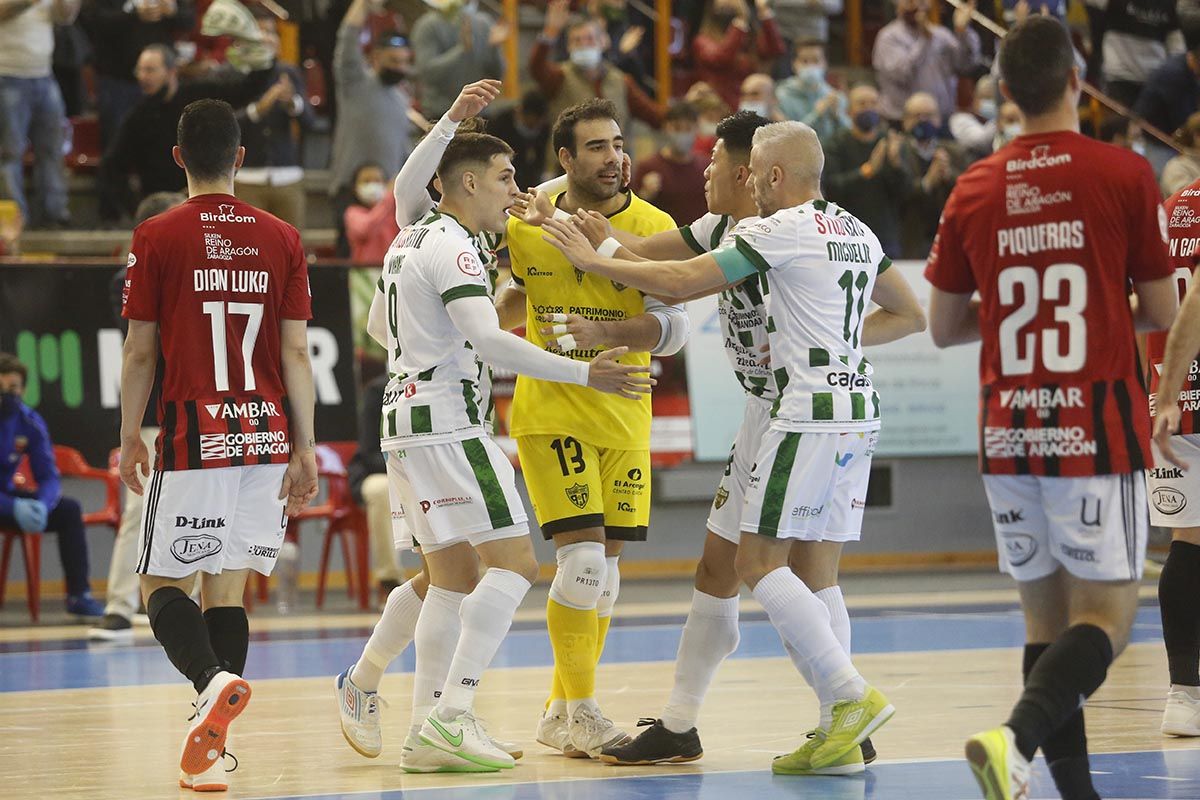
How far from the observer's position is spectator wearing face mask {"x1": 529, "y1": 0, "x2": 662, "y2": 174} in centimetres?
1562

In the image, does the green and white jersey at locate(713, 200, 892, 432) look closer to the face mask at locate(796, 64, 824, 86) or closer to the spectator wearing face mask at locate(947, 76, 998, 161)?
the face mask at locate(796, 64, 824, 86)

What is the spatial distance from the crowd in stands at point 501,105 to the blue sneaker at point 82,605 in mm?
3226

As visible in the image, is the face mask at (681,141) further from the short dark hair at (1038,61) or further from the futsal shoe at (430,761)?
the short dark hair at (1038,61)

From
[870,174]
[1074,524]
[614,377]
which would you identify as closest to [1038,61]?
[1074,524]

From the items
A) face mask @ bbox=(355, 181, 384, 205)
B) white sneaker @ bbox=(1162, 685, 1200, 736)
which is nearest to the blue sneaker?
face mask @ bbox=(355, 181, 384, 205)

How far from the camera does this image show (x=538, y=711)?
7.69 metres

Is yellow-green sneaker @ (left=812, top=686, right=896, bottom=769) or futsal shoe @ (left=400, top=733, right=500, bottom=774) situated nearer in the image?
yellow-green sneaker @ (left=812, top=686, right=896, bottom=769)

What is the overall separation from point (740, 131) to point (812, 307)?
0.90 meters

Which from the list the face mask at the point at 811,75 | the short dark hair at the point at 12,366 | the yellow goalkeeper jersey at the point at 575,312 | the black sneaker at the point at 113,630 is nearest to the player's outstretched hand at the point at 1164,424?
the yellow goalkeeper jersey at the point at 575,312

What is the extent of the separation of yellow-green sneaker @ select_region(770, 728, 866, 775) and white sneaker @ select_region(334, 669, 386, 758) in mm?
1507

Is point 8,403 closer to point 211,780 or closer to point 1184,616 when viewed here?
point 211,780

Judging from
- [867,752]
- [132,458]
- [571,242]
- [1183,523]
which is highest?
[571,242]

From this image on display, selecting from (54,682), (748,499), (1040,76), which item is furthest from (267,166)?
(1040,76)

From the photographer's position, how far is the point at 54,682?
8.99 m
